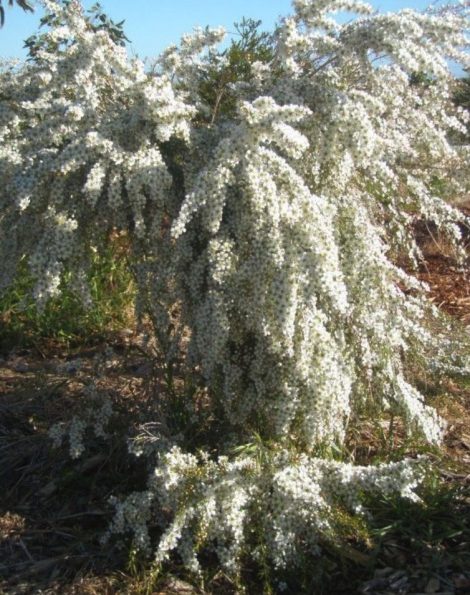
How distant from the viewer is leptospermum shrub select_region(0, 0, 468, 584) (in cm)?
295

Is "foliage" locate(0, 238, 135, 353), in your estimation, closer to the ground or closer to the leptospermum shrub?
the ground

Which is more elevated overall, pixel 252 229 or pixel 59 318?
pixel 59 318

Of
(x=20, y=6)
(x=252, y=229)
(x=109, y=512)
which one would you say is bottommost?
(x=109, y=512)

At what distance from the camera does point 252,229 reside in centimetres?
303

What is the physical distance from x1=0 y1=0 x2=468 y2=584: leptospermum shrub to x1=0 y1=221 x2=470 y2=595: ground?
169mm

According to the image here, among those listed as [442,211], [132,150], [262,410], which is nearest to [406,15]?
[442,211]

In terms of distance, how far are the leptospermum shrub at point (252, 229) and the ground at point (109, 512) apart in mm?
169

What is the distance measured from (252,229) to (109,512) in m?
1.53

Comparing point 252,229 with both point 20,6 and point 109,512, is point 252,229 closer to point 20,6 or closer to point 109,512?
point 109,512

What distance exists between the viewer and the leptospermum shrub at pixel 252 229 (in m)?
2.95

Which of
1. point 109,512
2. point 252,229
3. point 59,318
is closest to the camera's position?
point 252,229

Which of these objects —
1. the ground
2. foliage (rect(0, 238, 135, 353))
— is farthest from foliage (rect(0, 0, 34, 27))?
the ground

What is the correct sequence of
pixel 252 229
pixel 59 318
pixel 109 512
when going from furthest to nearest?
pixel 59 318, pixel 109 512, pixel 252 229

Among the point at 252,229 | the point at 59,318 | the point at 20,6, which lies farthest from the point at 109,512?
the point at 20,6
